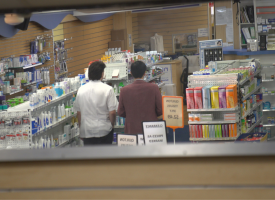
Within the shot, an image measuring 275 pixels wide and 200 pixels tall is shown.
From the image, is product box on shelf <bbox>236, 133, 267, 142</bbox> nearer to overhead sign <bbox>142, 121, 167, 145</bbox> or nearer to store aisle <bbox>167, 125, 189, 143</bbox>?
overhead sign <bbox>142, 121, 167, 145</bbox>

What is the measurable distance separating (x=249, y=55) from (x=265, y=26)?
96cm

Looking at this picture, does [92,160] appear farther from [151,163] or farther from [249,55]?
[249,55]

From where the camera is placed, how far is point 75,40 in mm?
11180

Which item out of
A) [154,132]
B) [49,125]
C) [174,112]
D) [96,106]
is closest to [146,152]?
[154,132]

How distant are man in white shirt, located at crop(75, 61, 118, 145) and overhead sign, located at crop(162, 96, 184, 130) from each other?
90 cm

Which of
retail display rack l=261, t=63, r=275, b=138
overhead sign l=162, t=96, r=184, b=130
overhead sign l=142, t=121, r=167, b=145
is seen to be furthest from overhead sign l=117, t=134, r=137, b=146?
retail display rack l=261, t=63, r=275, b=138

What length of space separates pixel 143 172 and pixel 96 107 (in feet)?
9.12

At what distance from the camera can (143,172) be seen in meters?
1.85

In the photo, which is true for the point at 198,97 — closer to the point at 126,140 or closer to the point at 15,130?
the point at 126,140

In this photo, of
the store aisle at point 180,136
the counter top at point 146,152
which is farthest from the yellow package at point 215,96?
the store aisle at point 180,136

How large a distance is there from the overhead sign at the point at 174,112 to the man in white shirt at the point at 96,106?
0.90 metres

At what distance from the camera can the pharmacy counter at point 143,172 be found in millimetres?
1792

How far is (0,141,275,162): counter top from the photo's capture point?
1765 mm

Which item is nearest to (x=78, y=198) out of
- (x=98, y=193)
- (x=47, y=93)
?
(x=98, y=193)
